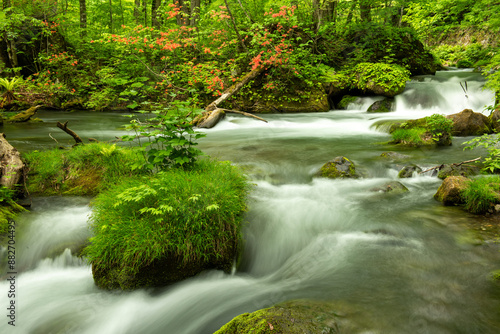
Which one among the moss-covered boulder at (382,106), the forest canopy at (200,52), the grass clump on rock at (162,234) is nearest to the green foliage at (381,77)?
the moss-covered boulder at (382,106)

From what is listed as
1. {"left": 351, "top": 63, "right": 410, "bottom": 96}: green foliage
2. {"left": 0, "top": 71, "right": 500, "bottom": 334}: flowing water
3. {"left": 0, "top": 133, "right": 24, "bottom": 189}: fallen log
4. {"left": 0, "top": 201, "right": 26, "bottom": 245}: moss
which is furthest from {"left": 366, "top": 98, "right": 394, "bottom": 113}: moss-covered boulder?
{"left": 0, "top": 201, "right": 26, "bottom": 245}: moss

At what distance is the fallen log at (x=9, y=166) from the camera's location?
12.7 ft

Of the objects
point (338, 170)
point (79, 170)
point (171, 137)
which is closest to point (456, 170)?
point (338, 170)

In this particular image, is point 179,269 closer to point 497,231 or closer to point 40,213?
point 40,213

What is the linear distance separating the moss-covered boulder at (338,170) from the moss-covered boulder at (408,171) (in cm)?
84

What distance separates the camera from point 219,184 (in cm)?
350

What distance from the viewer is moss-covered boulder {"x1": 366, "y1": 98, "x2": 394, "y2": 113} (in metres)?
11.5

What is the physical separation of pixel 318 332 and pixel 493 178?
3743 millimetres

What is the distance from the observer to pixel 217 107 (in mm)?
10750

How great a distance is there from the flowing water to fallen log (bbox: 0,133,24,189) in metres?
0.45

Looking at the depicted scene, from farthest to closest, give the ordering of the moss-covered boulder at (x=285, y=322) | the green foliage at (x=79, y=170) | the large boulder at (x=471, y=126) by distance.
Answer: the large boulder at (x=471, y=126)
the green foliage at (x=79, y=170)
the moss-covered boulder at (x=285, y=322)

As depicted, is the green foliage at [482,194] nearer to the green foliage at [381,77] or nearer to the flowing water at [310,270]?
the flowing water at [310,270]

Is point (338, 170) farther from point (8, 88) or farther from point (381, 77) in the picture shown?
point (8, 88)

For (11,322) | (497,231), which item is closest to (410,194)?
(497,231)
